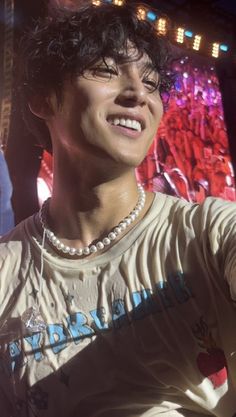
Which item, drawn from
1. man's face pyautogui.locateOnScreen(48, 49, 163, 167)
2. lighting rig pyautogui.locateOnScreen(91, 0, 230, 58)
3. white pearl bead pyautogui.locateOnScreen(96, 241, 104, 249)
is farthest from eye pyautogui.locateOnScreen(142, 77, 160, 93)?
lighting rig pyautogui.locateOnScreen(91, 0, 230, 58)

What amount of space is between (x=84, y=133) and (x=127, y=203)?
13 cm

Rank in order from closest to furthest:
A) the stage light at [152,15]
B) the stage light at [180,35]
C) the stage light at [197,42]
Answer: the stage light at [152,15] → the stage light at [180,35] → the stage light at [197,42]

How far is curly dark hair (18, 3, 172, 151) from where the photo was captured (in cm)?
81

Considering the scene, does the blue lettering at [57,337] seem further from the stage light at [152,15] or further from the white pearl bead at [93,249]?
the stage light at [152,15]

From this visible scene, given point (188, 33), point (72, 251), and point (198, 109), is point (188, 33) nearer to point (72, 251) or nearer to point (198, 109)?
point (198, 109)

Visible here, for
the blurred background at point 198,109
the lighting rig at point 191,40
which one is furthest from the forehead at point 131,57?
the lighting rig at point 191,40

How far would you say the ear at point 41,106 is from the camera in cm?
88

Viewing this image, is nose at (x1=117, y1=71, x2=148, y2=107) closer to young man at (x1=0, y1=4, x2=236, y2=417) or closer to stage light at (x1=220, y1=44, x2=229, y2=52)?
young man at (x1=0, y1=4, x2=236, y2=417)

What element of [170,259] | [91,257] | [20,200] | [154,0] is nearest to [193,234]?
[170,259]

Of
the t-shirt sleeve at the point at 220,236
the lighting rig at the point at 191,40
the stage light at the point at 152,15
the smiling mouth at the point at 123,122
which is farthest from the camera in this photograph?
the lighting rig at the point at 191,40

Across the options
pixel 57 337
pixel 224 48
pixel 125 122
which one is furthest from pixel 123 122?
pixel 224 48

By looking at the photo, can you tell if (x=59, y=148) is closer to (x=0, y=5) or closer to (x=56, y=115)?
(x=56, y=115)

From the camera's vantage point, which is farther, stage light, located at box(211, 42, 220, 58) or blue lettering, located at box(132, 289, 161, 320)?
stage light, located at box(211, 42, 220, 58)

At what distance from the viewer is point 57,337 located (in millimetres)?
740
